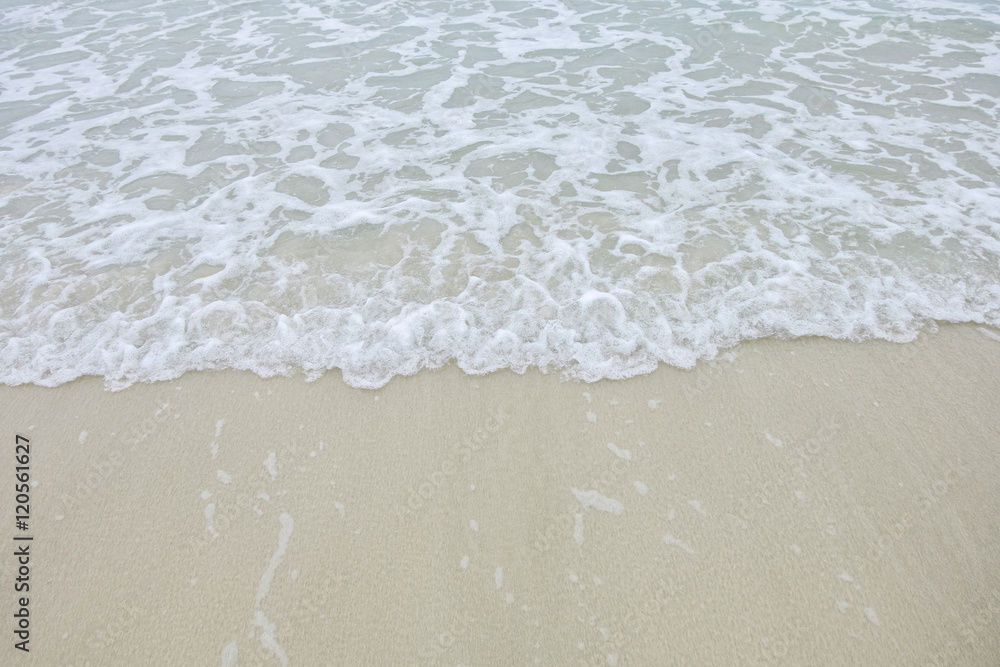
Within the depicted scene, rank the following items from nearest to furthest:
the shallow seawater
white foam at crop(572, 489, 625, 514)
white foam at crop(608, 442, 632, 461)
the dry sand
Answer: the dry sand
white foam at crop(572, 489, 625, 514)
white foam at crop(608, 442, 632, 461)
the shallow seawater

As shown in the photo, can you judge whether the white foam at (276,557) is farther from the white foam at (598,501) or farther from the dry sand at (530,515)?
the white foam at (598,501)

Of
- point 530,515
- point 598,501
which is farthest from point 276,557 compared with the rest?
point 598,501

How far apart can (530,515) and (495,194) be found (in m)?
2.88

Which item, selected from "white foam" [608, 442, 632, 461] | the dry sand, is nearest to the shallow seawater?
the dry sand

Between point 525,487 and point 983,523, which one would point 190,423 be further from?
point 983,523

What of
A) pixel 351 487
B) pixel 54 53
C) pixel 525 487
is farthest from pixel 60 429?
pixel 54 53

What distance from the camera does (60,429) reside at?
2.98 m

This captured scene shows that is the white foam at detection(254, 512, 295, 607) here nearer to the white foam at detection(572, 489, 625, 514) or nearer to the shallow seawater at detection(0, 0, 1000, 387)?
the shallow seawater at detection(0, 0, 1000, 387)

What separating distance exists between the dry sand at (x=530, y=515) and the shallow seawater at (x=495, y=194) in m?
0.28

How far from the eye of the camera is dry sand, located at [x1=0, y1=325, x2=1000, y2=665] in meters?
2.16

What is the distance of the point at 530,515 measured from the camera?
99.0 inches

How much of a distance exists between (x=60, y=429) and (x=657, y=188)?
14.3 ft

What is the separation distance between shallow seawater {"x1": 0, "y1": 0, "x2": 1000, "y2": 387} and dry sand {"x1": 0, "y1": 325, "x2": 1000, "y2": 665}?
284 mm

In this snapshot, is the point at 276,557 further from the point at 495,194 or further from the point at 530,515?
the point at 495,194
